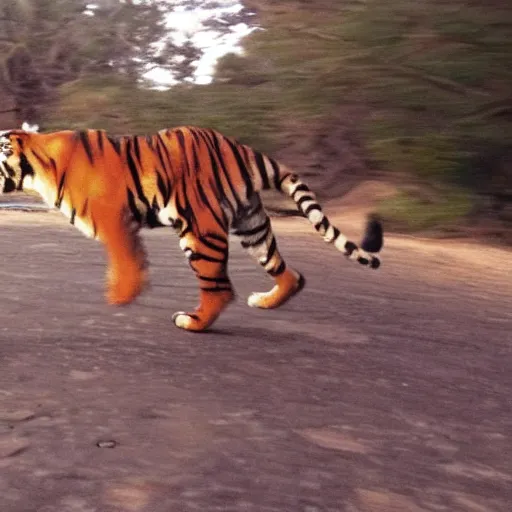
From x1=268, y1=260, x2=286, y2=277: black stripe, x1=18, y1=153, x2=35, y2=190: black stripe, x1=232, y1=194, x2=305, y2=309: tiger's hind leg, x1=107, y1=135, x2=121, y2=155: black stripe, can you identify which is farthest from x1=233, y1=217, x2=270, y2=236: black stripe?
x1=18, y1=153, x2=35, y2=190: black stripe

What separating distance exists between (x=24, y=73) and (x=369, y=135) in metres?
1.71

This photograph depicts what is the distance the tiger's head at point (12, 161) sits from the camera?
56.0 inches

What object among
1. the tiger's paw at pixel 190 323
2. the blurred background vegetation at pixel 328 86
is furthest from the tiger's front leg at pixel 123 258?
the blurred background vegetation at pixel 328 86

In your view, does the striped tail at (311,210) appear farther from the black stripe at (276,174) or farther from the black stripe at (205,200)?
the black stripe at (205,200)

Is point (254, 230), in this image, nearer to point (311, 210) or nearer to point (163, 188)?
point (311, 210)

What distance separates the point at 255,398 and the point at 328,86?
99.7 inches

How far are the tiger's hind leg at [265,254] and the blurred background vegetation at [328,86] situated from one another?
1472 millimetres

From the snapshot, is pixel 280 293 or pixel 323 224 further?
pixel 280 293

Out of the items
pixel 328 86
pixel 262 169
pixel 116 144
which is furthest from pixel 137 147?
pixel 328 86

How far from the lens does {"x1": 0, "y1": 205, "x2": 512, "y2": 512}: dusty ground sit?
91 centimetres

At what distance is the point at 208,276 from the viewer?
1.48m

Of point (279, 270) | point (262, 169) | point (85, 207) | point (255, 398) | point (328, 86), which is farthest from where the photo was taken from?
point (328, 86)

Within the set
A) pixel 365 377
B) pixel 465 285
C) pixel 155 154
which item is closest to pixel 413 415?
pixel 365 377

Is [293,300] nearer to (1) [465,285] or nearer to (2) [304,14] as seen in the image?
(1) [465,285]
